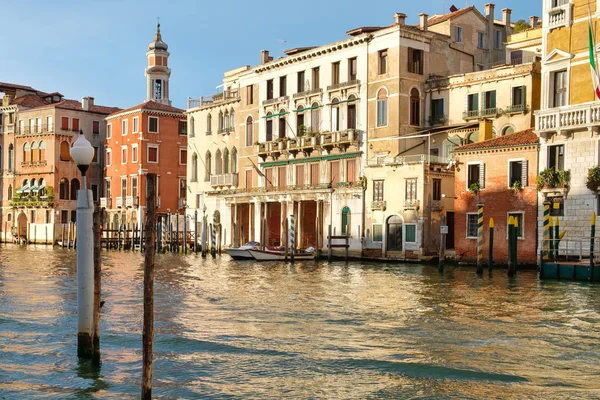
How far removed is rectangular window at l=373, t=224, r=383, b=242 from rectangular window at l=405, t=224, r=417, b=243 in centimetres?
166

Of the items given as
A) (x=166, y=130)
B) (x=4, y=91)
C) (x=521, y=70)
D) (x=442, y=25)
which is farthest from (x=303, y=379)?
(x=4, y=91)

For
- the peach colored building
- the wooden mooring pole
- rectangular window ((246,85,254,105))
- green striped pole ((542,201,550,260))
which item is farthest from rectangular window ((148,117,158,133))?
the wooden mooring pole

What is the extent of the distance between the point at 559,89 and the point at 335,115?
14.3m

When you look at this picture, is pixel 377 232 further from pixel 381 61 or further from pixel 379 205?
pixel 381 61

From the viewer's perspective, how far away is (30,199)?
6059 centimetres

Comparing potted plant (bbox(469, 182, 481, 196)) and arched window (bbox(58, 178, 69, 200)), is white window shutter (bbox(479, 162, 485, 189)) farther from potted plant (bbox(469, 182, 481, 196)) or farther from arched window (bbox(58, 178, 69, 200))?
arched window (bbox(58, 178, 69, 200))

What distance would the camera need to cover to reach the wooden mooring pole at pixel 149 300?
27.2ft

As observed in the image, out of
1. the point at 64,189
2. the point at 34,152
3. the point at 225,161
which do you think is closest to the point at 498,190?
the point at 225,161

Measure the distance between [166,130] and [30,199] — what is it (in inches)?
510

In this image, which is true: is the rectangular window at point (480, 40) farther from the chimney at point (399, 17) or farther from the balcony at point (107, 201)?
the balcony at point (107, 201)

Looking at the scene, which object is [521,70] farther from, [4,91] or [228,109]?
[4,91]

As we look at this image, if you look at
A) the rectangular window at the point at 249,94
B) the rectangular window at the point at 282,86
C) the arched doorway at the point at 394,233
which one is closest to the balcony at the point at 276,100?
the rectangular window at the point at 282,86

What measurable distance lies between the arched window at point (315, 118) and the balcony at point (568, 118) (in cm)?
1481

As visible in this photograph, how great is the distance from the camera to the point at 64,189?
6034 centimetres
